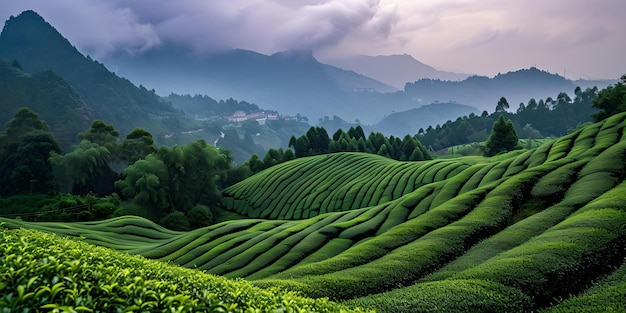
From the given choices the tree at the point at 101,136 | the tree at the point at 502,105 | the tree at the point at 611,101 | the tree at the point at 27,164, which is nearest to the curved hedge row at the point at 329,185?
the tree at the point at 611,101

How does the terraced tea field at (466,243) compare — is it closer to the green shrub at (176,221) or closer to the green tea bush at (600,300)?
the green tea bush at (600,300)

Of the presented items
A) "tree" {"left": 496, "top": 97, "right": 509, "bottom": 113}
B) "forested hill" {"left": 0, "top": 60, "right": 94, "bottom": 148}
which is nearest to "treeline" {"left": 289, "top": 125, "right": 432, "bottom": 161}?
"forested hill" {"left": 0, "top": 60, "right": 94, "bottom": 148}

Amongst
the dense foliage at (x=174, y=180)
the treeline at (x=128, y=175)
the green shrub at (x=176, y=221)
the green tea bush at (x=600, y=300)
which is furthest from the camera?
the treeline at (x=128, y=175)

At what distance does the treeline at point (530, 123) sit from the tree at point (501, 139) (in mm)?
71334

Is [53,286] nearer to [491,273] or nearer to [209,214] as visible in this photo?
[491,273]

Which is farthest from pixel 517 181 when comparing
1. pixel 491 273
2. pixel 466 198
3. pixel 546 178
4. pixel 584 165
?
pixel 491 273

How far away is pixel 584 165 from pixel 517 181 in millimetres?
4949

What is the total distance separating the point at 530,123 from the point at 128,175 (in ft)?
562

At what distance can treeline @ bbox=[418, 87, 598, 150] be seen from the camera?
159125mm

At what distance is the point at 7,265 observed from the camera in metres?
5.21

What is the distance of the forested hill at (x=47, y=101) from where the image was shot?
124 metres

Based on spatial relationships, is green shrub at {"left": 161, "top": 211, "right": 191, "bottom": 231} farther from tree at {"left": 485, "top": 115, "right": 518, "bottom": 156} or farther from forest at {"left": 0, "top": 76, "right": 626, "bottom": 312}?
tree at {"left": 485, "top": 115, "right": 518, "bottom": 156}

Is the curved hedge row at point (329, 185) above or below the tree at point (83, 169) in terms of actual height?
below

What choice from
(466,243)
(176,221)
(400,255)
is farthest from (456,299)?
(176,221)
